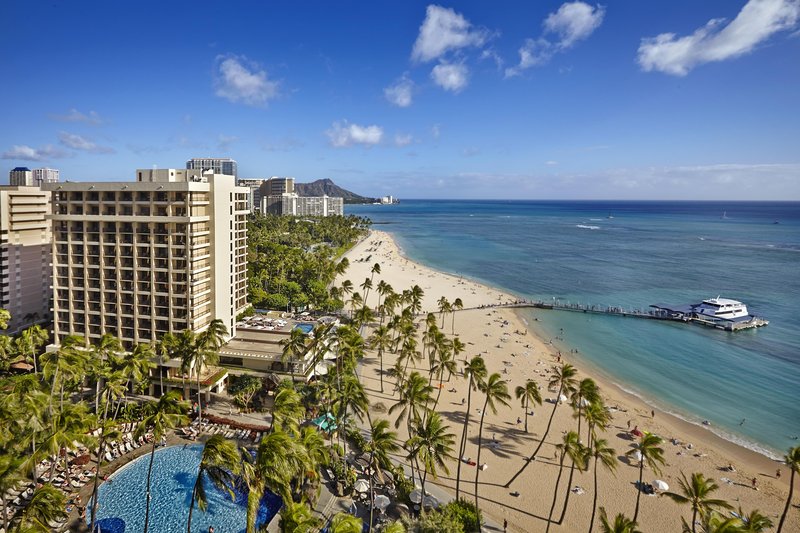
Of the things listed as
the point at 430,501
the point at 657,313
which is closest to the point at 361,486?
the point at 430,501

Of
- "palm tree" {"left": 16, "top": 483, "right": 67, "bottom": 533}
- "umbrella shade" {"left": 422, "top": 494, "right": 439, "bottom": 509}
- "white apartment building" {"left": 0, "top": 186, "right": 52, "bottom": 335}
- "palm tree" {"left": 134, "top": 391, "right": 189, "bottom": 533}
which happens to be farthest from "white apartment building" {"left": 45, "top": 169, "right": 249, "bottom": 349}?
"umbrella shade" {"left": 422, "top": 494, "right": 439, "bottom": 509}

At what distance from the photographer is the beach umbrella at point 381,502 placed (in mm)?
31141

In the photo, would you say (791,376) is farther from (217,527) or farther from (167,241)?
(167,241)

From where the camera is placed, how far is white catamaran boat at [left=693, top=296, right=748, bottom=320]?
285 feet

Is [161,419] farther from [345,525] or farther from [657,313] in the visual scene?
[657,313]

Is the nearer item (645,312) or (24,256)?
(24,256)

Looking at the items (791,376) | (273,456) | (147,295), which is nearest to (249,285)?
(147,295)

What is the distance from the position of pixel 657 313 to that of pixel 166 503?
91.9 m

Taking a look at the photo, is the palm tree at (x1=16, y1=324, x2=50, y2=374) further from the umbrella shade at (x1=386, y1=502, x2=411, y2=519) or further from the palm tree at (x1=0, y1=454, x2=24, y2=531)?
the umbrella shade at (x1=386, y1=502, x2=411, y2=519)

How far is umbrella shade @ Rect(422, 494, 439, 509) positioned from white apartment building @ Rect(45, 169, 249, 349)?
29216mm

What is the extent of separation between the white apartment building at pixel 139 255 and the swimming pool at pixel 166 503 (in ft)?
50.8

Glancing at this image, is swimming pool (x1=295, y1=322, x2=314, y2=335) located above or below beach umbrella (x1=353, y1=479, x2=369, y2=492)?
above

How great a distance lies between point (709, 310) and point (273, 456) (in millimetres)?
95124

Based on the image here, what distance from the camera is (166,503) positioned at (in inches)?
1256
